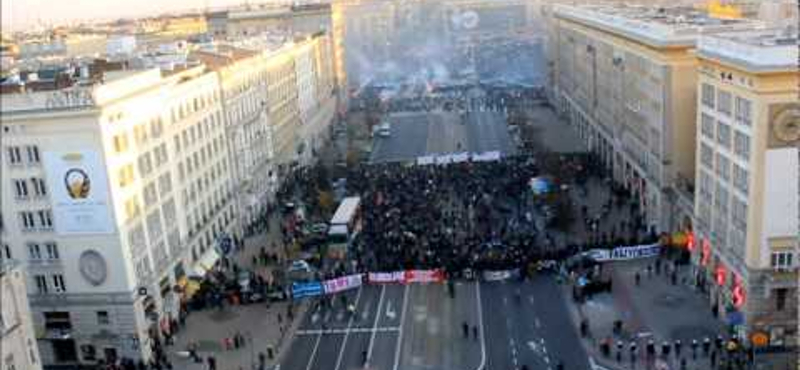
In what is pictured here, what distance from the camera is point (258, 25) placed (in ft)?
474

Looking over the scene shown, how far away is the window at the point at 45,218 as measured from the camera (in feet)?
154

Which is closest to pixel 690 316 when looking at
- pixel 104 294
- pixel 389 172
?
pixel 104 294

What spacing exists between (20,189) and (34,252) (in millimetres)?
3867

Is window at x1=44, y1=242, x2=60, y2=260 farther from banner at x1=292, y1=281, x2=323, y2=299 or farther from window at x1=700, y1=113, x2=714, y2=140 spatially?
window at x1=700, y1=113, x2=714, y2=140

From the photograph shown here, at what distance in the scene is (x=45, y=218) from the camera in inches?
1849

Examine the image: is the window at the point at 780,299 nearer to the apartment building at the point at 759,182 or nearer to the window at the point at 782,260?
the apartment building at the point at 759,182

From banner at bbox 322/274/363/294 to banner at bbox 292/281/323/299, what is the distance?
42cm

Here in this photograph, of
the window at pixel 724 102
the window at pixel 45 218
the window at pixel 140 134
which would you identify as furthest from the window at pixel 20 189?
the window at pixel 724 102

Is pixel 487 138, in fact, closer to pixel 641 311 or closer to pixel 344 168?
pixel 344 168

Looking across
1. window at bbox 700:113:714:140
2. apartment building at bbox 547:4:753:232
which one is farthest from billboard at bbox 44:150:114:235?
apartment building at bbox 547:4:753:232

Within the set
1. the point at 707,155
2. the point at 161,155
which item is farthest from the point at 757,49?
the point at 161,155

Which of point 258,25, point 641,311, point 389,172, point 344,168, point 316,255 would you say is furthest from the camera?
point 258,25

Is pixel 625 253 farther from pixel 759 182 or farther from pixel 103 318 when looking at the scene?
pixel 103 318

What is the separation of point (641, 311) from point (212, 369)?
24.9m
